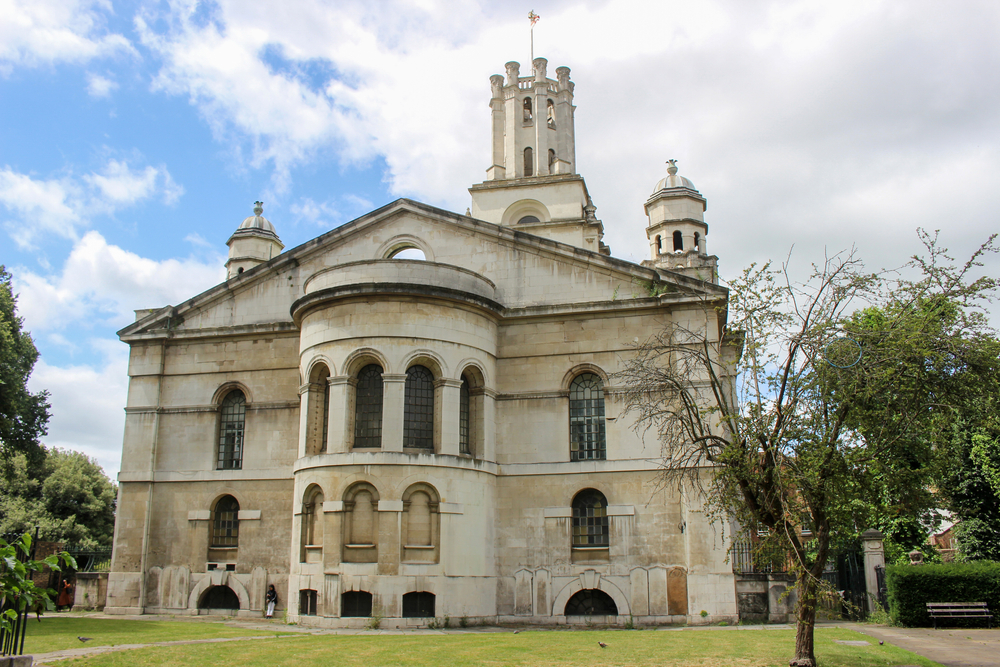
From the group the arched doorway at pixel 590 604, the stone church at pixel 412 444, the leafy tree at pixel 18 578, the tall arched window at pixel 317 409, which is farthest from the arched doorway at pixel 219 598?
the leafy tree at pixel 18 578

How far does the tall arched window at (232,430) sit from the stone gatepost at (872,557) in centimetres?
1890

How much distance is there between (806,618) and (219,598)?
18100 millimetres

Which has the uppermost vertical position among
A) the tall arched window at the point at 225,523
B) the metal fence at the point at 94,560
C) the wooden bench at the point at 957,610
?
the tall arched window at the point at 225,523

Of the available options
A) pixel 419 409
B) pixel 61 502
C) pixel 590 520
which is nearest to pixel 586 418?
pixel 590 520

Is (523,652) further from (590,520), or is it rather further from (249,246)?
(249,246)

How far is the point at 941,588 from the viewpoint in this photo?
2058 centimetres

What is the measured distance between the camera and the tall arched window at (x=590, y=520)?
22.6m

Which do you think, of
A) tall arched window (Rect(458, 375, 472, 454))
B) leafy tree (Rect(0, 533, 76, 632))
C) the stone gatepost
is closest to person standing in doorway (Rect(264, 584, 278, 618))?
tall arched window (Rect(458, 375, 472, 454))

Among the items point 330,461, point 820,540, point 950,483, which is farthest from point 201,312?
point 950,483

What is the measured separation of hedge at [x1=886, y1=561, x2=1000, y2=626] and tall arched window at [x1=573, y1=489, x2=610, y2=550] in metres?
7.65

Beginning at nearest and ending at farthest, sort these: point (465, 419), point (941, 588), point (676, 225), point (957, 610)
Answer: point (957, 610) < point (941, 588) < point (465, 419) < point (676, 225)

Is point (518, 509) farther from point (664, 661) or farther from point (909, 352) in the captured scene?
point (909, 352)

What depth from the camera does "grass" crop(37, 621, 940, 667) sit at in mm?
13477

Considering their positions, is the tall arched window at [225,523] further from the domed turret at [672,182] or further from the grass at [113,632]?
the domed turret at [672,182]
